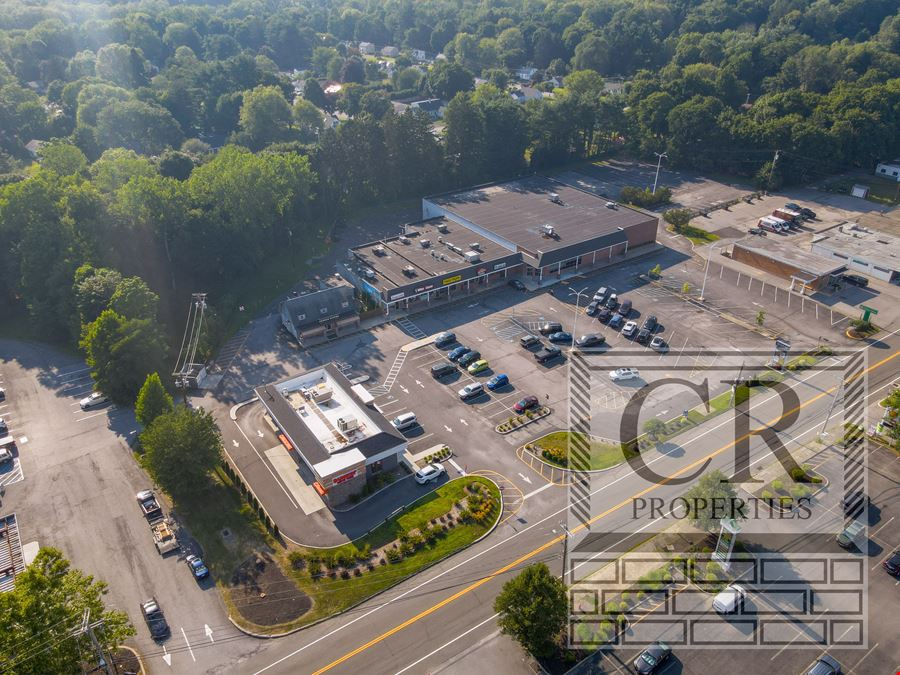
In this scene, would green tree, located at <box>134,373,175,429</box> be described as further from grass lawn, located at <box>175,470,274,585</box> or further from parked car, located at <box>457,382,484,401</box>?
parked car, located at <box>457,382,484,401</box>

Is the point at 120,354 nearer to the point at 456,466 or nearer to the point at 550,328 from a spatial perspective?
the point at 456,466

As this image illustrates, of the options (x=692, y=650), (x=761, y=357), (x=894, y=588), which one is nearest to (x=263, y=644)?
(x=692, y=650)

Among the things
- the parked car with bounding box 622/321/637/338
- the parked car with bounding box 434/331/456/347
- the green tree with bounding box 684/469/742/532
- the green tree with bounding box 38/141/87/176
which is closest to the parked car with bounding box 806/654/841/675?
the green tree with bounding box 684/469/742/532

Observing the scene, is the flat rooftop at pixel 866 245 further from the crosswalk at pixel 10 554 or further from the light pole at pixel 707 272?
the crosswalk at pixel 10 554

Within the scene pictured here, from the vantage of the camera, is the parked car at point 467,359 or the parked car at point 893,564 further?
the parked car at point 467,359

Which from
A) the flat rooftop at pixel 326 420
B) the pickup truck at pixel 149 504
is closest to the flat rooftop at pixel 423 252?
the flat rooftop at pixel 326 420

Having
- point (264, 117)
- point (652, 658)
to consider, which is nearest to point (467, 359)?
point (652, 658)
